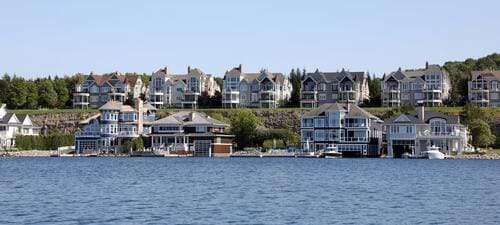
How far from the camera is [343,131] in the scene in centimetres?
9944

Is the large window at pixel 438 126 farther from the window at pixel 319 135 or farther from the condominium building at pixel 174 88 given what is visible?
the condominium building at pixel 174 88

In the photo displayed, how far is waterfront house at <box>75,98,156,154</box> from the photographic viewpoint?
10719cm

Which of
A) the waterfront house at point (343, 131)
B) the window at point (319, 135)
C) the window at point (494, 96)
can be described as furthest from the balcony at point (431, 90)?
the window at point (319, 135)

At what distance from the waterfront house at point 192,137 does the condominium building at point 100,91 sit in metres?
30.5

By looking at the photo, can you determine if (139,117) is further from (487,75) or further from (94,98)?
(487,75)

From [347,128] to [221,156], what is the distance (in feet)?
50.5

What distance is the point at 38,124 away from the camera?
409 ft

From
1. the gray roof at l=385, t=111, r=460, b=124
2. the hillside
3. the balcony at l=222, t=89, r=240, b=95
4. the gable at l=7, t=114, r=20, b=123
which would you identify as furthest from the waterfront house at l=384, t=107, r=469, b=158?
the gable at l=7, t=114, r=20, b=123

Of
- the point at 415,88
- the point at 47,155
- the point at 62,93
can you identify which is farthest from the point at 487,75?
the point at 62,93

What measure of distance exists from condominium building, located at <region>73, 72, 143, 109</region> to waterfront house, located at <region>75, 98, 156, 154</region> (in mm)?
25176

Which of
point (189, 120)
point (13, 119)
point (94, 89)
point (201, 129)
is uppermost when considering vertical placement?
point (94, 89)

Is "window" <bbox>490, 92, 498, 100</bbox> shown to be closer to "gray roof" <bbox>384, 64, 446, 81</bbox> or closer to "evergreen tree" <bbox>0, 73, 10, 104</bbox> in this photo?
"gray roof" <bbox>384, 64, 446, 81</bbox>

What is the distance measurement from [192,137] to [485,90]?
4660 centimetres

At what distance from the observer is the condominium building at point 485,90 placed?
122688 millimetres
